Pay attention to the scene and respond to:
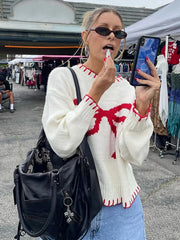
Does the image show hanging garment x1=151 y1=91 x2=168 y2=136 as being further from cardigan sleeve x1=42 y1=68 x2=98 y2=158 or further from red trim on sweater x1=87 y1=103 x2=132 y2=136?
cardigan sleeve x1=42 y1=68 x2=98 y2=158

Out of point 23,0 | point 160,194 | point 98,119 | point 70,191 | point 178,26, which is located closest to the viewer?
point 70,191

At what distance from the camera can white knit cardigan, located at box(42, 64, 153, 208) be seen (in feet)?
3.70

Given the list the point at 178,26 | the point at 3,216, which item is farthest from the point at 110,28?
the point at 178,26

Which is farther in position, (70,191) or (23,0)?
(23,0)

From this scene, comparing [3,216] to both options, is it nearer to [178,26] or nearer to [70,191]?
[70,191]

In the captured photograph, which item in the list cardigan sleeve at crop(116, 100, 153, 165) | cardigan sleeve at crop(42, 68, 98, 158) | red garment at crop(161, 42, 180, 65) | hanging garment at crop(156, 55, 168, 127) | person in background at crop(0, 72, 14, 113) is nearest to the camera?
cardigan sleeve at crop(42, 68, 98, 158)

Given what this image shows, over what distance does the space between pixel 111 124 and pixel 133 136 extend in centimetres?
12

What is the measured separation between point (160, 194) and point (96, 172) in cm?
248

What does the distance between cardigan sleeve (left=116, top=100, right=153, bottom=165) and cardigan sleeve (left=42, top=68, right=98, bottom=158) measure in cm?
19

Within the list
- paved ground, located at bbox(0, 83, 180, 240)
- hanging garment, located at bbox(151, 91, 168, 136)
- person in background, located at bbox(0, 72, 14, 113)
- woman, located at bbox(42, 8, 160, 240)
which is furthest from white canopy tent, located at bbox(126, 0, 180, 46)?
person in background, located at bbox(0, 72, 14, 113)

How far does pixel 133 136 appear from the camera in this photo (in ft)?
3.83

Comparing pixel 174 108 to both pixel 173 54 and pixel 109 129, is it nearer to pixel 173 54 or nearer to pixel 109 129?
pixel 173 54

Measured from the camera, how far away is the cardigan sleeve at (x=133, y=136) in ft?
3.76

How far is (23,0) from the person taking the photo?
7.91m
